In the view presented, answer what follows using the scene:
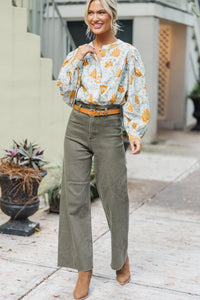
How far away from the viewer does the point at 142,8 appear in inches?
401

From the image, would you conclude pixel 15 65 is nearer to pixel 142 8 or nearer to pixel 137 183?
pixel 137 183

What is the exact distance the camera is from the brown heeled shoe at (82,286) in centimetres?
347

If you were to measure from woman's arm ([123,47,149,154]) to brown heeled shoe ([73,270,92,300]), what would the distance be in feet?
2.91

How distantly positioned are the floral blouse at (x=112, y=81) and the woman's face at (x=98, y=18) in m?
0.13

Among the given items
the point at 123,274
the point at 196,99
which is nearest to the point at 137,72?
the point at 123,274

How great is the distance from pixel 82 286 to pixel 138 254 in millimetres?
966

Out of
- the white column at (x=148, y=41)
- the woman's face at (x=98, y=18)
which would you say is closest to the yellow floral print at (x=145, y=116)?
the woman's face at (x=98, y=18)

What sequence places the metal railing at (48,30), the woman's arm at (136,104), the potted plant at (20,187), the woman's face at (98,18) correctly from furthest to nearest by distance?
the metal railing at (48,30), the potted plant at (20,187), the woman's arm at (136,104), the woman's face at (98,18)

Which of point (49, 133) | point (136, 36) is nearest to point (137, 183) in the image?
point (49, 133)

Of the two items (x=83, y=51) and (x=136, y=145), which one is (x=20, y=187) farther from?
(x=83, y=51)

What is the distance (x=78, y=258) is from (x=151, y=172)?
14.8ft

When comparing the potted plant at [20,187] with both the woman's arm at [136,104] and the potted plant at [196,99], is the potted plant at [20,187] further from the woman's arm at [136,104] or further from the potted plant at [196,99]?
the potted plant at [196,99]

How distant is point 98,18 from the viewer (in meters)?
3.30

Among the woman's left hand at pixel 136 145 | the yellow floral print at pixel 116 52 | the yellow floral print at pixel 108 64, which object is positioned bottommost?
the woman's left hand at pixel 136 145
